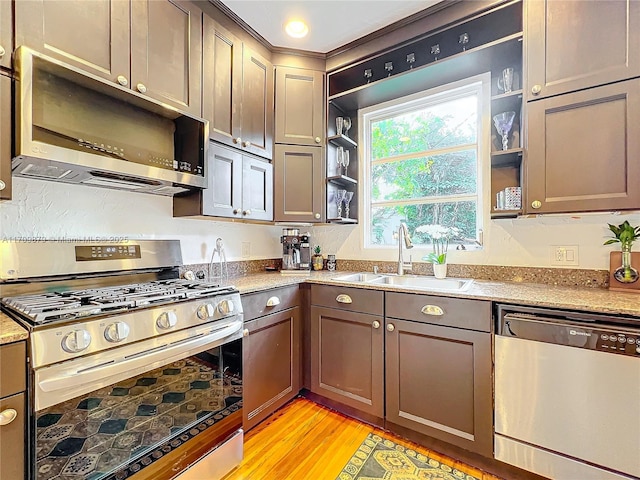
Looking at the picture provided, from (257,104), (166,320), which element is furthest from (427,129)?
(166,320)

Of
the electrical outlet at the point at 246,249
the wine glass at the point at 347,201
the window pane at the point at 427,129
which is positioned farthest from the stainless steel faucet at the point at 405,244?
the electrical outlet at the point at 246,249

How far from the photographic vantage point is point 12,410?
0.87 m

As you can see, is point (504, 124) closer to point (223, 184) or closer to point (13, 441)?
point (223, 184)

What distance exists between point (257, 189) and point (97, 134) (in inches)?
38.4

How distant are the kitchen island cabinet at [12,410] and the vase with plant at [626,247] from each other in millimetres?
2561

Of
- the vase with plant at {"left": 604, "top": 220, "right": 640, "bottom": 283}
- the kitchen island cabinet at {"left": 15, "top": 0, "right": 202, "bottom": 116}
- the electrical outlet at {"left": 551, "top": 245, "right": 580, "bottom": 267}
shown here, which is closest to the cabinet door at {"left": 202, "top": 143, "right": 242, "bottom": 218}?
the kitchen island cabinet at {"left": 15, "top": 0, "right": 202, "bottom": 116}

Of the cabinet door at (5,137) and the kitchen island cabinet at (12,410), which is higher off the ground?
the cabinet door at (5,137)

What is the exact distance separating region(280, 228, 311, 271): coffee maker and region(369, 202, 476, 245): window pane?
593 mm

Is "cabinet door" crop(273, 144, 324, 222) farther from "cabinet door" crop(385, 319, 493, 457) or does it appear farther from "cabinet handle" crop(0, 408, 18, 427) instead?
"cabinet handle" crop(0, 408, 18, 427)

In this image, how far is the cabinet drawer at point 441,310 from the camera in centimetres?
149

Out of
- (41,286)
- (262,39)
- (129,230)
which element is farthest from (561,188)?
(41,286)

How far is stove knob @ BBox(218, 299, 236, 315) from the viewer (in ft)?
4.79

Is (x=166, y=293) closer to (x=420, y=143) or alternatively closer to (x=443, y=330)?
(x=443, y=330)

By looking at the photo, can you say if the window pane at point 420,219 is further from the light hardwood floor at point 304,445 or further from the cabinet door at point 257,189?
the light hardwood floor at point 304,445
